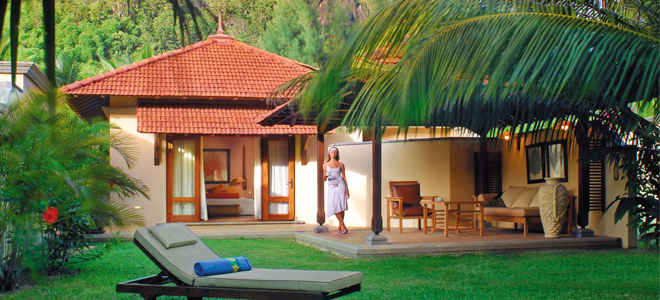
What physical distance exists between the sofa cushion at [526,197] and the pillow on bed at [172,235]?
287 inches

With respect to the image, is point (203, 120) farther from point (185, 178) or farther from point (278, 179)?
point (278, 179)

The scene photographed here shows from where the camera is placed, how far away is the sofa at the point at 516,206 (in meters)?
10.6

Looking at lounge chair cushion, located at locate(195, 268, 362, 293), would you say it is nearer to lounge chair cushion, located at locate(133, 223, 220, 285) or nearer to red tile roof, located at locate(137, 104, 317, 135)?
lounge chair cushion, located at locate(133, 223, 220, 285)

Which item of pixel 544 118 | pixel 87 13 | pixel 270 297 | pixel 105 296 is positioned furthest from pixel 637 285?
pixel 87 13

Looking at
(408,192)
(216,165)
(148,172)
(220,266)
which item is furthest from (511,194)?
(216,165)

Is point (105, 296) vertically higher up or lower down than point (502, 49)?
lower down

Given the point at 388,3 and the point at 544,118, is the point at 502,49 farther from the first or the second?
the point at 544,118

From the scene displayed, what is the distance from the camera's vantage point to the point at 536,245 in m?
9.64

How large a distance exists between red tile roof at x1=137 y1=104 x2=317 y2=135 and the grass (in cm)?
404

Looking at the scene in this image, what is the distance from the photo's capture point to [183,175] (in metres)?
14.5

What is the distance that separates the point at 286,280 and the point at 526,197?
7.73 m

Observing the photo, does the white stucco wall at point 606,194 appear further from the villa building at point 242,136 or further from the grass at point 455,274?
the grass at point 455,274

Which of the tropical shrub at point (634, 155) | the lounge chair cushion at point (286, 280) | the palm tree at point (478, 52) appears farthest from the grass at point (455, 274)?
the palm tree at point (478, 52)

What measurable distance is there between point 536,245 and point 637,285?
3091mm
